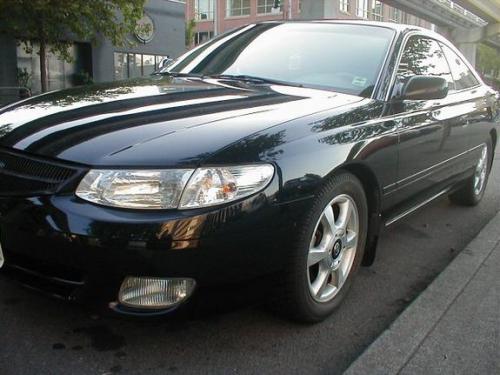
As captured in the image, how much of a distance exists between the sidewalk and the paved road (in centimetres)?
13

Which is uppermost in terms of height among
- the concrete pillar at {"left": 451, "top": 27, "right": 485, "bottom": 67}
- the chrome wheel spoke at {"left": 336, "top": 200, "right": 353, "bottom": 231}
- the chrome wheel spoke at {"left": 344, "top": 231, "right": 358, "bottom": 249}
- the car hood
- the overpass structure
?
the overpass structure

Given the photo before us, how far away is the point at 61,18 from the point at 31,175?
12.9 metres

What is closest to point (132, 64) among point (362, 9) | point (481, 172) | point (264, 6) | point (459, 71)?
point (481, 172)

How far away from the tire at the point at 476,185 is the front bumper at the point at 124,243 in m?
3.45

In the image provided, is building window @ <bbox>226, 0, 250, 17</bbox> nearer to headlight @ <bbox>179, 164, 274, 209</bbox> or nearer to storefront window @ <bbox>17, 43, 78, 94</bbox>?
storefront window @ <bbox>17, 43, 78, 94</bbox>

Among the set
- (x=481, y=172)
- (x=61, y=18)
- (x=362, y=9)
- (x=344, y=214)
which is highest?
(x=362, y=9)

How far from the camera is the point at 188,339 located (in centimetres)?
259

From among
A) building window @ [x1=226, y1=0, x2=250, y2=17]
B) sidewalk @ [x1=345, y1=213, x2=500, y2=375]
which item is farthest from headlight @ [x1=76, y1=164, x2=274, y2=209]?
building window @ [x1=226, y1=0, x2=250, y2=17]

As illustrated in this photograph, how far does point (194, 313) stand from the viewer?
228cm

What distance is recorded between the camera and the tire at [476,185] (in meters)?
5.24

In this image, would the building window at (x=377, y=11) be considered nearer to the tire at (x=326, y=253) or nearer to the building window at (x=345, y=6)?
the building window at (x=345, y=6)

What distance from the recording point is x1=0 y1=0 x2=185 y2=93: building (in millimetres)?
17156

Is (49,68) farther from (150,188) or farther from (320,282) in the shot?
(150,188)

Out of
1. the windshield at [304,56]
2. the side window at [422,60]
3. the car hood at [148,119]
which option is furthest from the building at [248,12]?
the car hood at [148,119]
